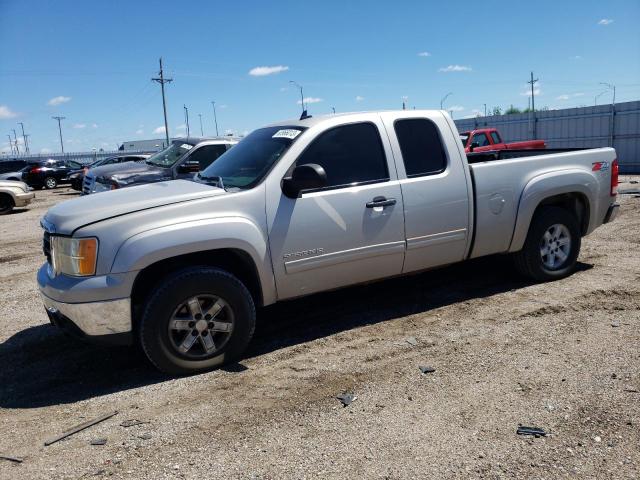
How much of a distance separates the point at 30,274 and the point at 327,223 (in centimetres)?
555

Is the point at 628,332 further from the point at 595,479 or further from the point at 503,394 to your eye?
the point at 595,479

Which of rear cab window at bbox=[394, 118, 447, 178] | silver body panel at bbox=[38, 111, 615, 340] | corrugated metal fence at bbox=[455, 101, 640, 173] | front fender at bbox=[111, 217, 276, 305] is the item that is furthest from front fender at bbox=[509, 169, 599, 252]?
corrugated metal fence at bbox=[455, 101, 640, 173]

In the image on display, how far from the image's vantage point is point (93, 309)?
3848 mm

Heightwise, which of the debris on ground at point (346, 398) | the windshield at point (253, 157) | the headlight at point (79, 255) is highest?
the windshield at point (253, 157)

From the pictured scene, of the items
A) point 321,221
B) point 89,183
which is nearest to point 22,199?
point 89,183

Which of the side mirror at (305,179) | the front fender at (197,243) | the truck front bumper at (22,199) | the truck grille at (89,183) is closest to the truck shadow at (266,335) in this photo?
the front fender at (197,243)

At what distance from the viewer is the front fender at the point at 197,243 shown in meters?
3.84

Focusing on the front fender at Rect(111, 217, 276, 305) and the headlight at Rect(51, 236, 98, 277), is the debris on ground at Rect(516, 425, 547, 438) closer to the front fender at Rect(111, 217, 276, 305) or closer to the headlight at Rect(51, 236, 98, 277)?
the front fender at Rect(111, 217, 276, 305)

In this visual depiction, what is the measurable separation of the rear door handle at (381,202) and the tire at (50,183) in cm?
2792

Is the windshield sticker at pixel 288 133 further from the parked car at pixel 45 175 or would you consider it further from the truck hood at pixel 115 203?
the parked car at pixel 45 175

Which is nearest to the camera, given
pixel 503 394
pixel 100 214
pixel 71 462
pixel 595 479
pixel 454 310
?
pixel 595 479

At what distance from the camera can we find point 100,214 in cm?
397

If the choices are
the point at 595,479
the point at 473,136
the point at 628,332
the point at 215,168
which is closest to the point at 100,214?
the point at 215,168

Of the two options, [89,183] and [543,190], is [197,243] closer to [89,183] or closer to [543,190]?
[543,190]
